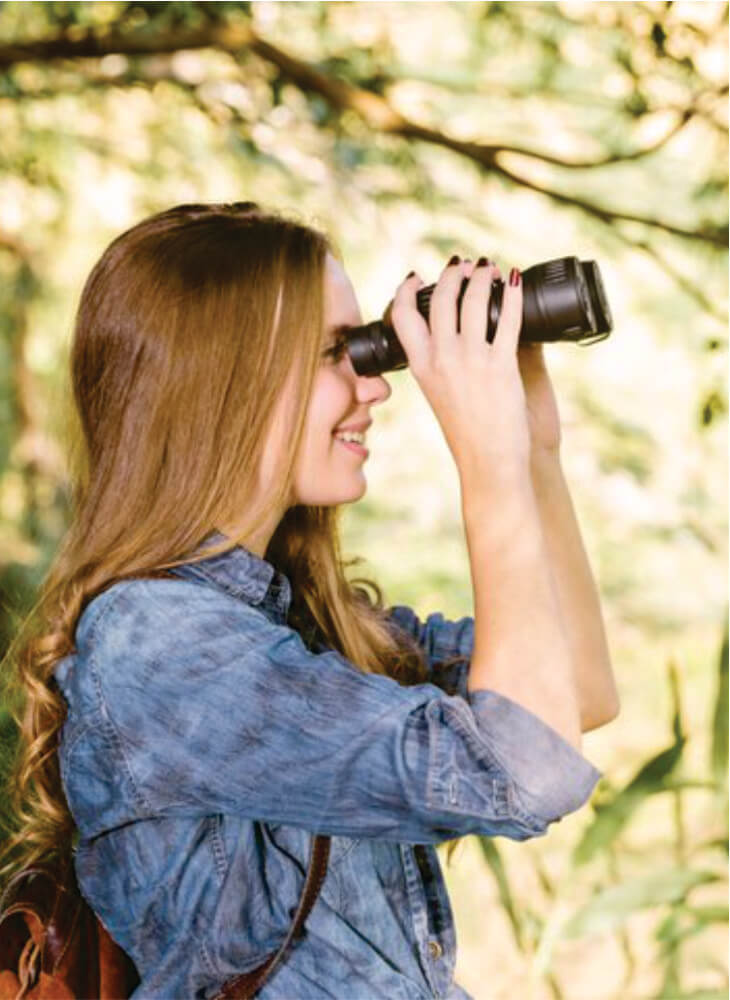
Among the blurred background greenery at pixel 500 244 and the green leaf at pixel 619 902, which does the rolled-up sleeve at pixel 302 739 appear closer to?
the blurred background greenery at pixel 500 244

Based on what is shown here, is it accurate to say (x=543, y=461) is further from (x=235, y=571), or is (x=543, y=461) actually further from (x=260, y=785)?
(x=260, y=785)

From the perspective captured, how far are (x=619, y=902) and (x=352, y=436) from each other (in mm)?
1072

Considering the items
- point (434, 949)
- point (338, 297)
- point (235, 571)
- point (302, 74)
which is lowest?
point (434, 949)

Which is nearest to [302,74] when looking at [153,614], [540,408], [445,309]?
[540,408]

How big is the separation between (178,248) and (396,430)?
3427 millimetres

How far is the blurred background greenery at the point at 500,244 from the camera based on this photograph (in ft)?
6.85

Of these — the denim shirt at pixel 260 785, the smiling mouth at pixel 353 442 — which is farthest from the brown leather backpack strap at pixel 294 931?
the smiling mouth at pixel 353 442

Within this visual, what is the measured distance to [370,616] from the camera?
1440 mm

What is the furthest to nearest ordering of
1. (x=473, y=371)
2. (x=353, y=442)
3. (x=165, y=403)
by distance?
(x=353, y=442), (x=165, y=403), (x=473, y=371)

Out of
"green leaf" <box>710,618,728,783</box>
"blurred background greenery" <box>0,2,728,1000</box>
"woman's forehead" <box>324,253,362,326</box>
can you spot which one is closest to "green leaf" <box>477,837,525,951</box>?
"blurred background greenery" <box>0,2,728,1000</box>

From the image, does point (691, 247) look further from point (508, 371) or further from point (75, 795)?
point (75, 795)

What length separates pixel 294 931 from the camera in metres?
1.01

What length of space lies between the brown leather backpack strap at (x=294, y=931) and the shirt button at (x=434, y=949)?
0.51 ft

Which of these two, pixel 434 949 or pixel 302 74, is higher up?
pixel 302 74
